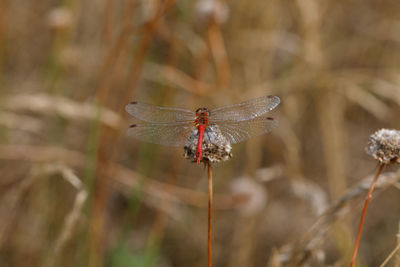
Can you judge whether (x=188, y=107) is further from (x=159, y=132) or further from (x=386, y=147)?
(x=386, y=147)

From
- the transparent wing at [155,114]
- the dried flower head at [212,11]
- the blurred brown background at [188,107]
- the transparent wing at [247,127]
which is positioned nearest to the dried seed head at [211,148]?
the transparent wing at [247,127]

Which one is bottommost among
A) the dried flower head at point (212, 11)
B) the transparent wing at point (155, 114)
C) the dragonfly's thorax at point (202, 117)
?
the dragonfly's thorax at point (202, 117)

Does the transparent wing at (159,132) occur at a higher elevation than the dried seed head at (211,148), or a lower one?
higher

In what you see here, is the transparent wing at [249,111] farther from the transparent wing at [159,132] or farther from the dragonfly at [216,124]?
the transparent wing at [159,132]

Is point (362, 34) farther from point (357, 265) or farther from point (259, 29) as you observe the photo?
point (357, 265)

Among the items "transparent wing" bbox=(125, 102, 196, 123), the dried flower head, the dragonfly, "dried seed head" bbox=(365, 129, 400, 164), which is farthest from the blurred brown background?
"dried seed head" bbox=(365, 129, 400, 164)

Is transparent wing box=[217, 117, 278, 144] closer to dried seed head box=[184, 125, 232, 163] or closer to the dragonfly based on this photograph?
the dragonfly
